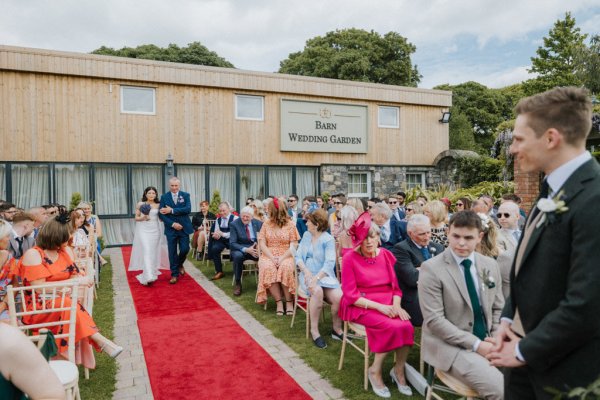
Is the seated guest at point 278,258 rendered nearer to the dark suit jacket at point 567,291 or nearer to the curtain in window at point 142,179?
the dark suit jacket at point 567,291

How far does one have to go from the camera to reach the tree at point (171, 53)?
29.2 meters

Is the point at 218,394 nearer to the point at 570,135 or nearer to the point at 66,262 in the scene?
the point at 66,262

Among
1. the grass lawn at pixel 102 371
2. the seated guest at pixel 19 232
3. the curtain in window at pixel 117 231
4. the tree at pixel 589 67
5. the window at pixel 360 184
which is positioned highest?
the tree at pixel 589 67

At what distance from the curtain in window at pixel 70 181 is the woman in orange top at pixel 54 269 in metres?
9.26

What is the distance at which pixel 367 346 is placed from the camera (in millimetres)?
3828

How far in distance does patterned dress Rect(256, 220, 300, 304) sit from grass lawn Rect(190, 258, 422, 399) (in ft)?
1.35

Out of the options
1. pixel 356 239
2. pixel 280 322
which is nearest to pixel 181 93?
pixel 280 322

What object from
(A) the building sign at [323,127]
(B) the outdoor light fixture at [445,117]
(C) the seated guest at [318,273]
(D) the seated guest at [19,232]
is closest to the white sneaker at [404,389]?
(C) the seated guest at [318,273]

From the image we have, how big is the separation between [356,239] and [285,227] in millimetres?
2619

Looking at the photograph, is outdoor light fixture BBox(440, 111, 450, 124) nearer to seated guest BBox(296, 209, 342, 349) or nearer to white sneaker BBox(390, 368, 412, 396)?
seated guest BBox(296, 209, 342, 349)

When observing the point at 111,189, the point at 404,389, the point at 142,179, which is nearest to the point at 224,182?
the point at 142,179

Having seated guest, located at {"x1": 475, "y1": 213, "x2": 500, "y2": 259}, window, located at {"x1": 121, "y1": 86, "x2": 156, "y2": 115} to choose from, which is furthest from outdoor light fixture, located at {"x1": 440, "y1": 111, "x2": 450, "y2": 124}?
seated guest, located at {"x1": 475, "y1": 213, "x2": 500, "y2": 259}

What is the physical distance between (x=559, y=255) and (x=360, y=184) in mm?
15077

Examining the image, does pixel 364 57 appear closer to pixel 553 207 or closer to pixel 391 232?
pixel 391 232
